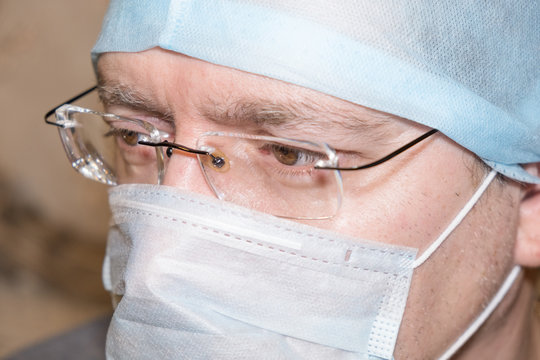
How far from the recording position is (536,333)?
204cm

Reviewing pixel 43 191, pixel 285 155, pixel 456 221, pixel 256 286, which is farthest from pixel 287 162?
pixel 43 191

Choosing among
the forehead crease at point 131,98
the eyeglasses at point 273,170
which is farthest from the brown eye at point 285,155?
the forehead crease at point 131,98

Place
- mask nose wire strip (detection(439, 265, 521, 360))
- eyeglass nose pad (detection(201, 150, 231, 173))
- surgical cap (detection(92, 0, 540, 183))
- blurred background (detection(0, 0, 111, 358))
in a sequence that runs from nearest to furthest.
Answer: surgical cap (detection(92, 0, 540, 183))
eyeglass nose pad (detection(201, 150, 231, 173))
mask nose wire strip (detection(439, 265, 521, 360))
blurred background (detection(0, 0, 111, 358))

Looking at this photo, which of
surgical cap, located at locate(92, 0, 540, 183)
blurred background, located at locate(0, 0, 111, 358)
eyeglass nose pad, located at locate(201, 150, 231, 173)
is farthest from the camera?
blurred background, located at locate(0, 0, 111, 358)

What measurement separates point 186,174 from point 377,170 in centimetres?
42

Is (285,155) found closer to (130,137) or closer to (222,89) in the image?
(222,89)

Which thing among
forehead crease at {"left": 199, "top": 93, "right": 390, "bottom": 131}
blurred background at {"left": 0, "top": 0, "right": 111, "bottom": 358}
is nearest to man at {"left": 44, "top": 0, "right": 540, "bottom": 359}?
forehead crease at {"left": 199, "top": 93, "right": 390, "bottom": 131}

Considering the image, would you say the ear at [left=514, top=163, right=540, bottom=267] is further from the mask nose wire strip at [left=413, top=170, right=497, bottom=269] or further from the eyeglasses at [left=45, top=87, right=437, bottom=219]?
the eyeglasses at [left=45, top=87, right=437, bottom=219]

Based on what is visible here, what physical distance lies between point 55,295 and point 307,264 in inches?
114

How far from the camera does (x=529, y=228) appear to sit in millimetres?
1677

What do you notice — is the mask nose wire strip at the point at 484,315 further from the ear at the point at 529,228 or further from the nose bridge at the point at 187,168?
the nose bridge at the point at 187,168

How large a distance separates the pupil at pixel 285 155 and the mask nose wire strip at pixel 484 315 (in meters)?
0.61

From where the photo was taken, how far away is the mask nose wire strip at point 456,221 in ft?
4.87

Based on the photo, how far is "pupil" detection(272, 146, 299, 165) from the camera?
146cm
